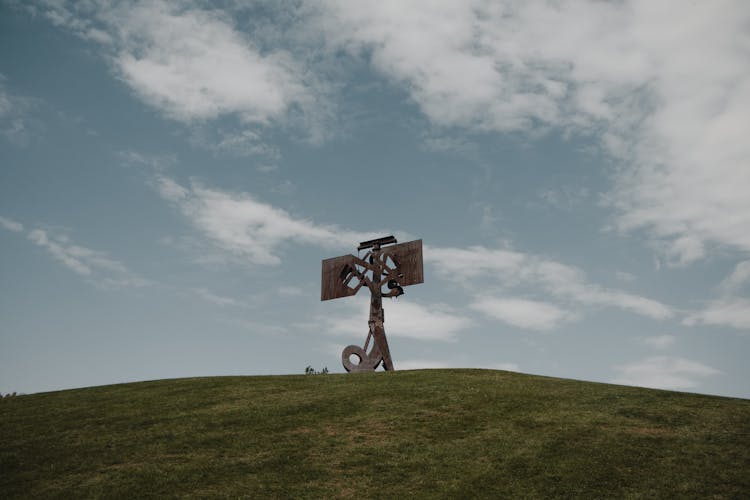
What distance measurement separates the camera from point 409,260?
3212cm

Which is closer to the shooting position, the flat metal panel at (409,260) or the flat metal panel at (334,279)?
Answer: the flat metal panel at (409,260)

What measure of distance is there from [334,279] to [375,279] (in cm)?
264

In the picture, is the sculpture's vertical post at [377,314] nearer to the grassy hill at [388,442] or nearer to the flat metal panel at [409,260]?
the flat metal panel at [409,260]

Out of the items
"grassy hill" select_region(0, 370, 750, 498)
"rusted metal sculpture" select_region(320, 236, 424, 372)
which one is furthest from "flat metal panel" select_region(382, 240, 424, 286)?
"grassy hill" select_region(0, 370, 750, 498)

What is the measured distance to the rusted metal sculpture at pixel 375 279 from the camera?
1206 inches

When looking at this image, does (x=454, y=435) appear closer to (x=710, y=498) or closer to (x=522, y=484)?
(x=522, y=484)

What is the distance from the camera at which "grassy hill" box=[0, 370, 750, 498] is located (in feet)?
47.2

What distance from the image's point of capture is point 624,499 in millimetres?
13203

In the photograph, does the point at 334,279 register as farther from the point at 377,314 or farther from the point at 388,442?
the point at 388,442

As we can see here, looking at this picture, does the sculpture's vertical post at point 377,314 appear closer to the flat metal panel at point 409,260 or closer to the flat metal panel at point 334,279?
the flat metal panel at point 409,260

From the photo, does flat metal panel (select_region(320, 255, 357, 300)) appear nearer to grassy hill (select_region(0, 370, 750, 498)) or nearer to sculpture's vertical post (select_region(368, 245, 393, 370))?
sculpture's vertical post (select_region(368, 245, 393, 370))

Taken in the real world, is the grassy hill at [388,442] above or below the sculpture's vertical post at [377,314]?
below

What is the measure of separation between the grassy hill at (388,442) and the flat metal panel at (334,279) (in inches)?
384

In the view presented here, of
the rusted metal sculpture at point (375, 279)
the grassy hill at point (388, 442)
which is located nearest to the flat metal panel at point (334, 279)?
the rusted metal sculpture at point (375, 279)
